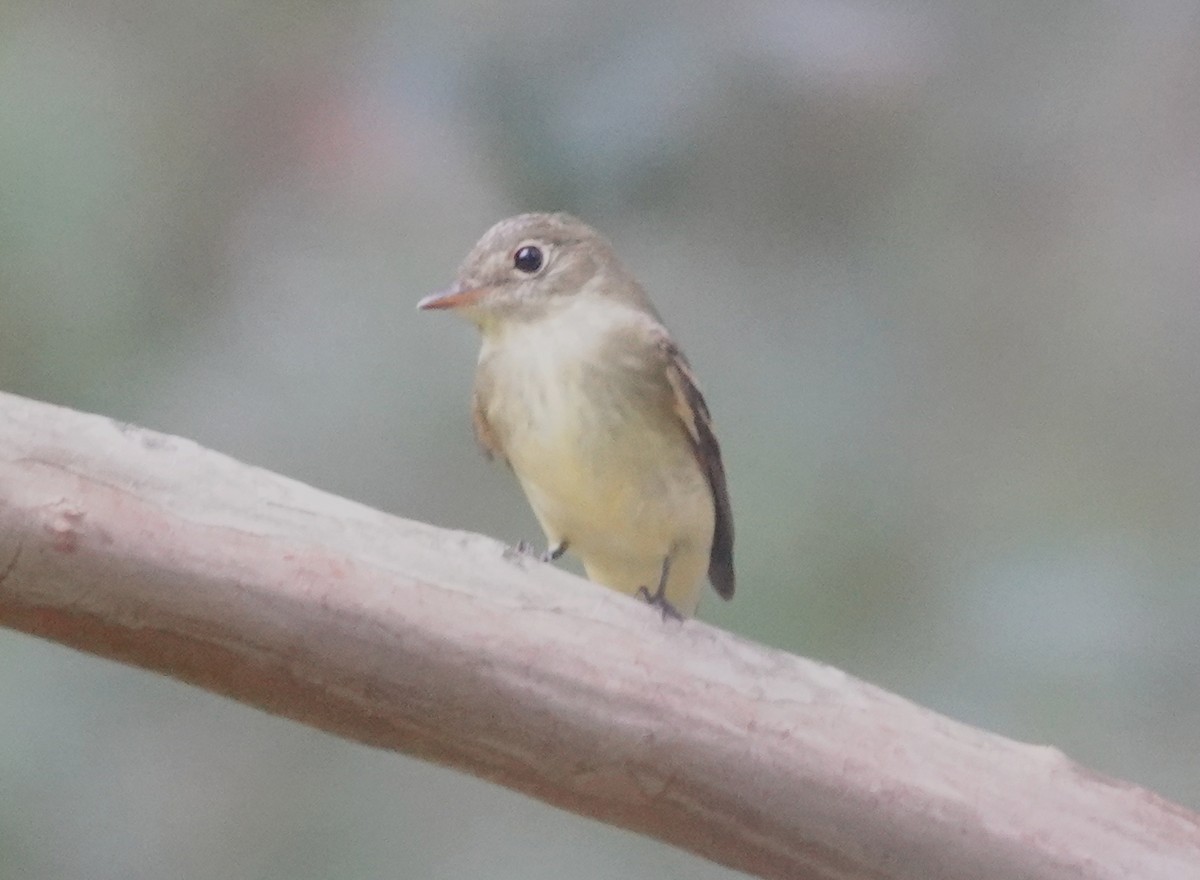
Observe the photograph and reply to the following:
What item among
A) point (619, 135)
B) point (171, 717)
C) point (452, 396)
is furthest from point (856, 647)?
point (171, 717)

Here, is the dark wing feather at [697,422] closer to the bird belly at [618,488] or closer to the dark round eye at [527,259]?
the bird belly at [618,488]

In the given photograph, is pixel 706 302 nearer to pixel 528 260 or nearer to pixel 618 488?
pixel 528 260

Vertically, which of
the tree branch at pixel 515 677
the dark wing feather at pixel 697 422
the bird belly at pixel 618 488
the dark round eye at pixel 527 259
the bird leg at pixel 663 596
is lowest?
the tree branch at pixel 515 677

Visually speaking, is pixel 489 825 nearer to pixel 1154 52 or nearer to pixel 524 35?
pixel 524 35

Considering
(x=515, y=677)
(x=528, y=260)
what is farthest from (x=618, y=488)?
(x=515, y=677)

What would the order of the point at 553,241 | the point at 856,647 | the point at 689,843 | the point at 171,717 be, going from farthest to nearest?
the point at 856,647 → the point at 171,717 → the point at 553,241 → the point at 689,843

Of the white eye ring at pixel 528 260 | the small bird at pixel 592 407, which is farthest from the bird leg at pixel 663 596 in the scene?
the white eye ring at pixel 528 260
